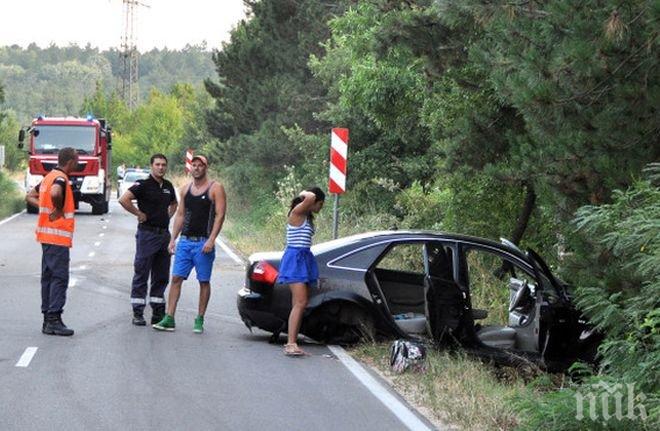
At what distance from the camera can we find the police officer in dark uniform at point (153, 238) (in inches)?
564

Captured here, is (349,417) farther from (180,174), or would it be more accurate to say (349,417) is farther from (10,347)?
(180,174)

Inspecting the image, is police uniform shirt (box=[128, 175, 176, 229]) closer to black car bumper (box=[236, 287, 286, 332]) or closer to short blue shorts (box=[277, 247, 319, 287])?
black car bumper (box=[236, 287, 286, 332])

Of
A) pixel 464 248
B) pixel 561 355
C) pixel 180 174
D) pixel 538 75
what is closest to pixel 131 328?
pixel 464 248

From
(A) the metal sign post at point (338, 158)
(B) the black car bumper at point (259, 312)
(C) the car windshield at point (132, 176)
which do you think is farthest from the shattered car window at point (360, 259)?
(C) the car windshield at point (132, 176)

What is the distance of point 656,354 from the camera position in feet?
25.7

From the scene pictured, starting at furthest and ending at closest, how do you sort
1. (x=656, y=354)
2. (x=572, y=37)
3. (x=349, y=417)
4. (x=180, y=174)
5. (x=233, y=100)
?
(x=180, y=174), (x=233, y=100), (x=572, y=37), (x=349, y=417), (x=656, y=354)

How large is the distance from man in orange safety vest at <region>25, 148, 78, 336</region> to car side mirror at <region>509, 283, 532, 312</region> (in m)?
4.58

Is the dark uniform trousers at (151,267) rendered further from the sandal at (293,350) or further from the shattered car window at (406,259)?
the shattered car window at (406,259)

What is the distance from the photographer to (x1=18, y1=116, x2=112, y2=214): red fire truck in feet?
→ 136

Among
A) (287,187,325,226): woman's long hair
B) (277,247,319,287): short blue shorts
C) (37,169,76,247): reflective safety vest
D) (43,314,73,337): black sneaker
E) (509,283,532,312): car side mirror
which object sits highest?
(287,187,325,226): woman's long hair

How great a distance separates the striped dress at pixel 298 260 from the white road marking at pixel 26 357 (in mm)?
2454

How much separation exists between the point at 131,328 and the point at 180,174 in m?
60.7

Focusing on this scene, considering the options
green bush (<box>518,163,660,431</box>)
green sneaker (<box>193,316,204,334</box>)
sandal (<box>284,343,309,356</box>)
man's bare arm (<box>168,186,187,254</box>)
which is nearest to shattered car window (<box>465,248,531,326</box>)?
sandal (<box>284,343,309,356</box>)

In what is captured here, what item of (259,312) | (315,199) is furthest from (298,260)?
(259,312)
